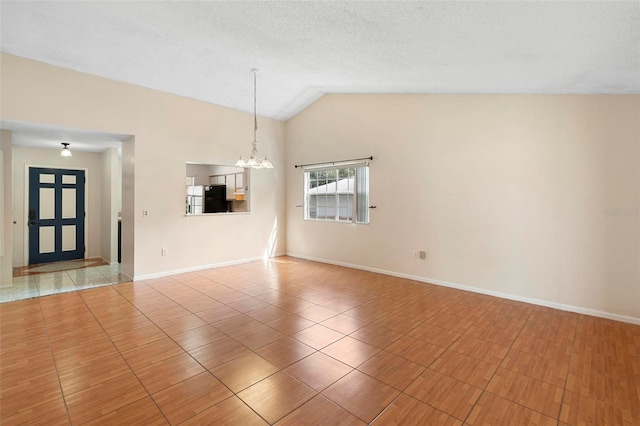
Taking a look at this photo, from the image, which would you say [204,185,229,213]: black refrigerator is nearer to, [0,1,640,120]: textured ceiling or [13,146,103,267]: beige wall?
[0,1,640,120]: textured ceiling

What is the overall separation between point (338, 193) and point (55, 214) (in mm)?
5928

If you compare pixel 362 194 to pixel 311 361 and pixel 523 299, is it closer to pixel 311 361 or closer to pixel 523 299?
pixel 523 299

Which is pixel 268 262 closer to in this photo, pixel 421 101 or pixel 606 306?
pixel 421 101

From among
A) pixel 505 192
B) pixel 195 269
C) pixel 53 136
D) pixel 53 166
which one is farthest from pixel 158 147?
pixel 505 192

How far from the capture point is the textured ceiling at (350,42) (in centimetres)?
233

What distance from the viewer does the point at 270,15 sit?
2990 millimetres

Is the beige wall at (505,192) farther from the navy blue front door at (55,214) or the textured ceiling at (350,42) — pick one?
the navy blue front door at (55,214)

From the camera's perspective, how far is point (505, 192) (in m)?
4.00

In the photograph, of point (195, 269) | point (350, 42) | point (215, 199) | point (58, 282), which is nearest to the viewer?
point (350, 42)

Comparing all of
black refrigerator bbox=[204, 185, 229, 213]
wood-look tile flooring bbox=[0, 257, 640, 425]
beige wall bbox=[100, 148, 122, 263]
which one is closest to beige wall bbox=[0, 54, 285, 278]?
black refrigerator bbox=[204, 185, 229, 213]

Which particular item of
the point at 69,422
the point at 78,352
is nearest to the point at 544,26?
the point at 69,422

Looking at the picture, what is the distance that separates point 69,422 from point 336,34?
3785 mm

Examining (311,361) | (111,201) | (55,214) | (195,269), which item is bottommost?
(311,361)

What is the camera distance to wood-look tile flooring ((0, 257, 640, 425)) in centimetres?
186
